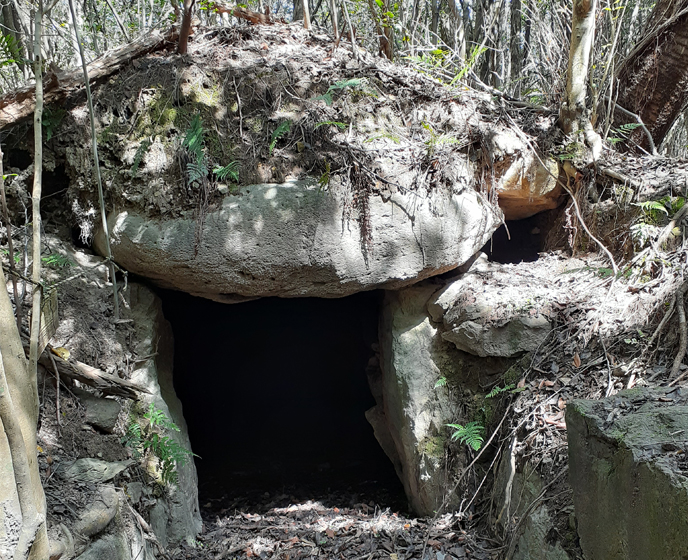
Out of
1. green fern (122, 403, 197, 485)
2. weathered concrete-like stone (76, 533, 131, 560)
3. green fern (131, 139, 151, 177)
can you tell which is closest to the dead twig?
green fern (122, 403, 197, 485)

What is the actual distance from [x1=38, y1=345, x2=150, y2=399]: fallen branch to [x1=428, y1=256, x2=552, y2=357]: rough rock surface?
8.98 ft

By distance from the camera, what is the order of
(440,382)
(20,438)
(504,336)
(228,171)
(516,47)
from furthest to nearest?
(516,47) → (440,382) → (504,336) → (228,171) → (20,438)

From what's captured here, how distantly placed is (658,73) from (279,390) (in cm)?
692

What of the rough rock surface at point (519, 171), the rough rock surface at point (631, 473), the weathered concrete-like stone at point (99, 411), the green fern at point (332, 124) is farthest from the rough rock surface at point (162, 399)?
the rough rock surface at point (519, 171)

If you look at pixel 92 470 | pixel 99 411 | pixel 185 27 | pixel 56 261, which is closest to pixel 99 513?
pixel 92 470

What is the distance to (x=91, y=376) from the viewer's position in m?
3.67

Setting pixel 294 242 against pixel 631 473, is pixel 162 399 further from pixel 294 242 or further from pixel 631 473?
pixel 631 473

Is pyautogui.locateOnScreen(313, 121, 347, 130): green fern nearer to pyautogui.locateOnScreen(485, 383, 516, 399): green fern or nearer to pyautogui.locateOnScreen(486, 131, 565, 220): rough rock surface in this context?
pyautogui.locateOnScreen(486, 131, 565, 220): rough rock surface

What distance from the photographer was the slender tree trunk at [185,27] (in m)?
4.37

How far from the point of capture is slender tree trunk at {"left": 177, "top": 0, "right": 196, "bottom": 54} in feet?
14.3

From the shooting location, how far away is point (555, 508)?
318 cm

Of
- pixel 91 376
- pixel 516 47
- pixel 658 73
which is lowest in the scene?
pixel 91 376

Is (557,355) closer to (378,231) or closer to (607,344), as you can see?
(607,344)

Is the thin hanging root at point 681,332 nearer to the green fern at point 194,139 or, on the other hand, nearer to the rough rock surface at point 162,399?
the rough rock surface at point 162,399
